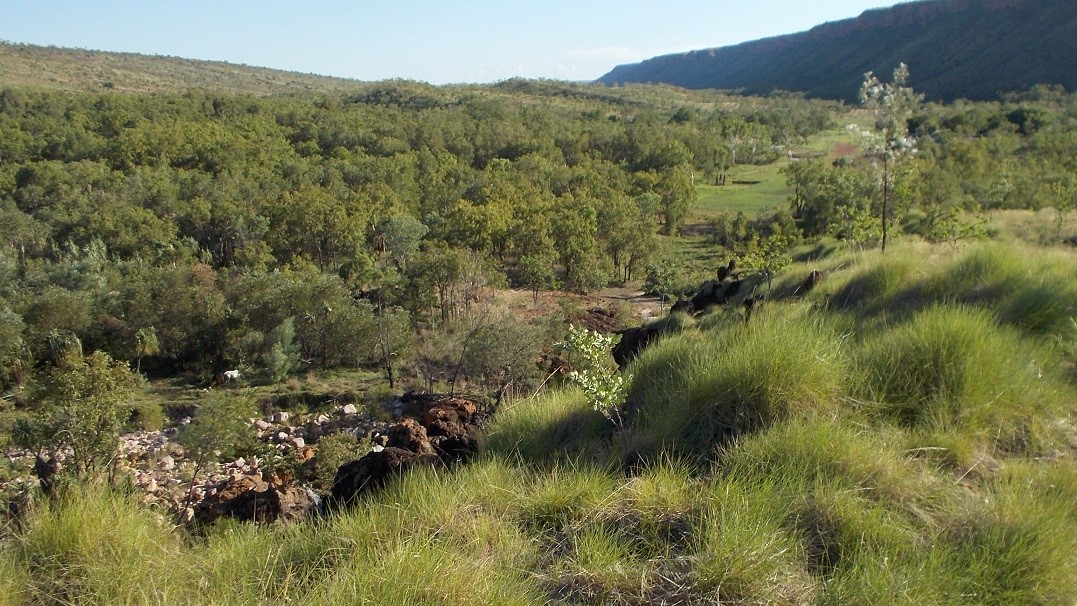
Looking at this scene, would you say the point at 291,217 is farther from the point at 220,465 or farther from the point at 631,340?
the point at 631,340

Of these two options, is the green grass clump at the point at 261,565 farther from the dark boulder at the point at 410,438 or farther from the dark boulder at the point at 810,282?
the dark boulder at the point at 810,282

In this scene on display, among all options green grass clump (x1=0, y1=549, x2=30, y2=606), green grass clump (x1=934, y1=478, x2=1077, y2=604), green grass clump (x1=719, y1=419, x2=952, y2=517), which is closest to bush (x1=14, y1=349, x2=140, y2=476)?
green grass clump (x1=0, y1=549, x2=30, y2=606)

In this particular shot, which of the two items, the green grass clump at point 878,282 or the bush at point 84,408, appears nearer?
the green grass clump at point 878,282

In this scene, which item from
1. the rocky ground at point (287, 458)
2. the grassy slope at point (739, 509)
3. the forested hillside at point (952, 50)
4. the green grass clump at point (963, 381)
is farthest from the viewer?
the forested hillside at point (952, 50)

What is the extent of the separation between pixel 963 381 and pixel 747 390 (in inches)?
47.1

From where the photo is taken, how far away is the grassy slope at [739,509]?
7.95 ft

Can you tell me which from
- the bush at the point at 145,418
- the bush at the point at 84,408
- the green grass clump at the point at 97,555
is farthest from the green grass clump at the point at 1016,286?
the bush at the point at 145,418

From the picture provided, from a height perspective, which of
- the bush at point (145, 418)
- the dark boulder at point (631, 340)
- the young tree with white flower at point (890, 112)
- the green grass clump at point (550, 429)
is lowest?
the bush at point (145, 418)

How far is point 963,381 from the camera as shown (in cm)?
360

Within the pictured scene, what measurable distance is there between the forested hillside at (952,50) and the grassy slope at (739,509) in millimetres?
72974

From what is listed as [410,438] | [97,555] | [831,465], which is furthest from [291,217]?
[831,465]

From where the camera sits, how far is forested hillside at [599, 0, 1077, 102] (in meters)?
85.6

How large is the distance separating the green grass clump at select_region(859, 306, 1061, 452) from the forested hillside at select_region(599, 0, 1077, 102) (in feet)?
238

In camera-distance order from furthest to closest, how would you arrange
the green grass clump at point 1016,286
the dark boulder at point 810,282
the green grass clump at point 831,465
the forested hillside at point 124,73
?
the forested hillside at point 124,73
the dark boulder at point 810,282
the green grass clump at point 1016,286
the green grass clump at point 831,465
